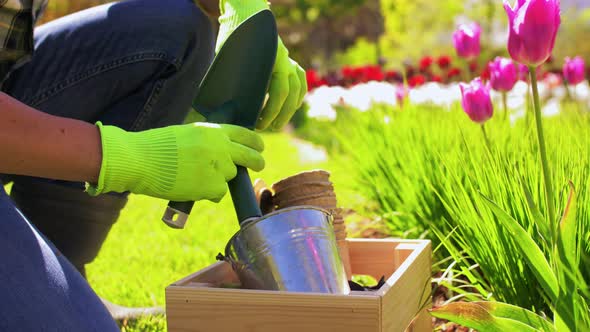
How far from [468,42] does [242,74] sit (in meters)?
1.27

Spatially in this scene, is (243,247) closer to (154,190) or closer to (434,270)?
(154,190)

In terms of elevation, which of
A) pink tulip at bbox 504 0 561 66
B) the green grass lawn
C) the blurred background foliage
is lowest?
the blurred background foliage

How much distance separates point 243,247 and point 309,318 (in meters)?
0.18

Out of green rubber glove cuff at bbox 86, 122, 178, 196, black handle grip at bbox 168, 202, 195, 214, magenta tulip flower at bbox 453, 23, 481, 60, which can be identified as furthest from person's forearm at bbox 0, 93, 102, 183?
magenta tulip flower at bbox 453, 23, 481, 60

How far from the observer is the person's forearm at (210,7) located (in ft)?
6.19

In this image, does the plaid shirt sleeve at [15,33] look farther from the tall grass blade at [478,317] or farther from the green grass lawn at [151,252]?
the tall grass blade at [478,317]

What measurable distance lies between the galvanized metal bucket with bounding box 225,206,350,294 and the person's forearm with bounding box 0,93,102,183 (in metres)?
0.30

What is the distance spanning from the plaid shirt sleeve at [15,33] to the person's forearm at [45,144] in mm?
477

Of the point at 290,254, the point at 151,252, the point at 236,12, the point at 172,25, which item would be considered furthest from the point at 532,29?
the point at 151,252

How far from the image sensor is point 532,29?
43.3 inches

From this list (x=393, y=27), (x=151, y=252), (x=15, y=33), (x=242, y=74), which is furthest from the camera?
(x=393, y=27)

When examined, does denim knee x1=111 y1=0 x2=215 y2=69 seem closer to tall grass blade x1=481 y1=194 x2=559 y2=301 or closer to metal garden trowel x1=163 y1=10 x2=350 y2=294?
metal garden trowel x1=163 y1=10 x2=350 y2=294

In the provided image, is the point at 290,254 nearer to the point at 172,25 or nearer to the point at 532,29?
the point at 532,29

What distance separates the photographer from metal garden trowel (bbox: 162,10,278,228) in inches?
53.8
